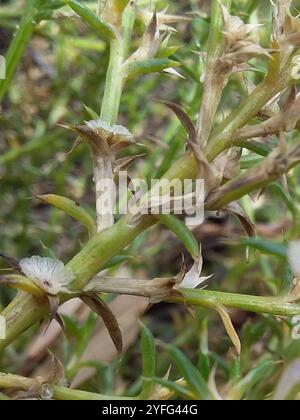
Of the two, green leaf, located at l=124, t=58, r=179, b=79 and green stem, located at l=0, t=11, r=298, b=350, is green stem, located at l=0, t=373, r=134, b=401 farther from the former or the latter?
green leaf, located at l=124, t=58, r=179, b=79

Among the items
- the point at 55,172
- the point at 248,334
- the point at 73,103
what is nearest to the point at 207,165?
the point at 248,334

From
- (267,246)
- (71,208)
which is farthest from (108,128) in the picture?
(267,246)

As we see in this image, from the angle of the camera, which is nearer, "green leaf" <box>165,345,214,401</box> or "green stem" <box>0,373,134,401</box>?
"green leaf" <box>165,345,214,401</box>

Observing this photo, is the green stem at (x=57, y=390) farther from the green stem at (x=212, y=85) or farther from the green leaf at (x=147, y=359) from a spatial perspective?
the green stem at (x=212, y=85)

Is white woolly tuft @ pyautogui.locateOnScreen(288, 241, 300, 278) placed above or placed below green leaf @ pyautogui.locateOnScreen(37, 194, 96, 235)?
above

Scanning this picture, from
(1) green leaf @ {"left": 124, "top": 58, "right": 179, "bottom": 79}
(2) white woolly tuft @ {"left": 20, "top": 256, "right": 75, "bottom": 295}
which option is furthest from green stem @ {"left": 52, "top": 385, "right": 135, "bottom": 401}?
(1) green leaf @ {"left": 124, "top": 58, "right": 179, "bottom": 79}

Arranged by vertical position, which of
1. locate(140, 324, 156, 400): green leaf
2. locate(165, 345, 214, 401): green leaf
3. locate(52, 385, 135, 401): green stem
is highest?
locate(165, 345, 214, 401): green leaf
